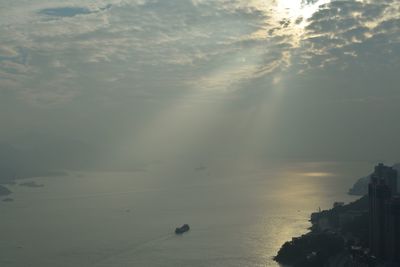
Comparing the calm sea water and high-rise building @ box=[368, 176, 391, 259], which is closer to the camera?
high-rise building @ box=[368, 176, 391, 259]

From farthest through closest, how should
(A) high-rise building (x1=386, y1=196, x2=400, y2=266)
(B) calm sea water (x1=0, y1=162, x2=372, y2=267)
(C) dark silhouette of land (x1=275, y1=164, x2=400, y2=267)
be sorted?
1. (B) calm sea water (x1=0, y1=162, x2=372, y2=267)
2. (C) dark silhouette of land (x1=275, y1=164, x2=400, y2=267)
3. (A) high-rise building (x1=386, y1=196, x2=400, y2=266)

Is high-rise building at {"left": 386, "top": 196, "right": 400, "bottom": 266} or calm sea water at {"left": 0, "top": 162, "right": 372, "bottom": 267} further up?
high-rise building at {"left": 386, "top": 196, "right": 400, "bottom": 266}

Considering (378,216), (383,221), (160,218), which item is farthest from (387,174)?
(160,218)

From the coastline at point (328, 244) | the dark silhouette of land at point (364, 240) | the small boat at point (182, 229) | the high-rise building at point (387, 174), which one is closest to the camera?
the dark silhouette of land at point (364, 240)

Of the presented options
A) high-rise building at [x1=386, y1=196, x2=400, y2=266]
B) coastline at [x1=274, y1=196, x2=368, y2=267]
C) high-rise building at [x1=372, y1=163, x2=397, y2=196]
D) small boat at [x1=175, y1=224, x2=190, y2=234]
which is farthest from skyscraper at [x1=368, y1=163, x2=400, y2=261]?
small boat at [x1=175, y1=224, x2=190, y2=234]

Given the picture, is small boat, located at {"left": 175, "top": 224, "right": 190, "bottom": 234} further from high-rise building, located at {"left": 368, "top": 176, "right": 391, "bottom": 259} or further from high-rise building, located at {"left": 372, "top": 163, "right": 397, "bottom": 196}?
high-rise building, located at {"left": 368, "top": 176, "right": 391, "bottom": 259}

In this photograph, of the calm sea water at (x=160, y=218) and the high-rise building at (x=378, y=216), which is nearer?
the high-rise building at (x=378, y=216)

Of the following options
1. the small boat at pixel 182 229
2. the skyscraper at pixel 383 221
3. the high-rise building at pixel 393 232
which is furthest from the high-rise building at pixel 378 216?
the small boat at pixel 182 229

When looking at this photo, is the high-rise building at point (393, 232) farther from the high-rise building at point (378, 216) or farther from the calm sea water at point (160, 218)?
the calm sea water at point (160, 218)
